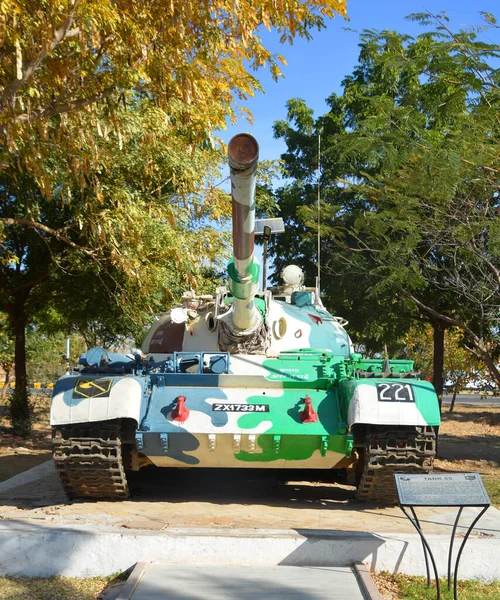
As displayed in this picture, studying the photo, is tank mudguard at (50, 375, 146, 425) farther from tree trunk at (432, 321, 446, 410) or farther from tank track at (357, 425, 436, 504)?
tree trunk at (432, 321, 446, 410)

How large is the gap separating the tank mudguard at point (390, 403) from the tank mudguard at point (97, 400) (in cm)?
199

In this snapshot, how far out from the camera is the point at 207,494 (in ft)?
27.8

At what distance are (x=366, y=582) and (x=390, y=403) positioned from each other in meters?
2.14

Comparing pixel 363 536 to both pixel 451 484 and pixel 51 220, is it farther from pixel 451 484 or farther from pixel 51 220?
pixel 51 220

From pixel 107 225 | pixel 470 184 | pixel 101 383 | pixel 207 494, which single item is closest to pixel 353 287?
pixel 470 184

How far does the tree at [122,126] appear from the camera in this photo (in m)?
7.64

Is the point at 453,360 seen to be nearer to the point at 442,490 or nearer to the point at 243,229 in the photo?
the point at 243,229

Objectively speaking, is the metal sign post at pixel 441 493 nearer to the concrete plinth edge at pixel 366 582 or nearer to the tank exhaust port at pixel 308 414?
the concrete plinth edge at pixel 366 582

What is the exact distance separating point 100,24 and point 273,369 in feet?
12.3

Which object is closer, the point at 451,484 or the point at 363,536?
the point at 451,484

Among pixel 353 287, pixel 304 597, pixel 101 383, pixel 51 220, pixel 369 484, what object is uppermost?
pixel 51 220

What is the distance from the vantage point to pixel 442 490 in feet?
16.9

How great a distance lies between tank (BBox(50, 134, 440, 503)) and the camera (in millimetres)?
6973

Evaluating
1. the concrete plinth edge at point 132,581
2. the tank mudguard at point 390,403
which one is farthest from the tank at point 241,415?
the concrete plinth edge at point 132,581
